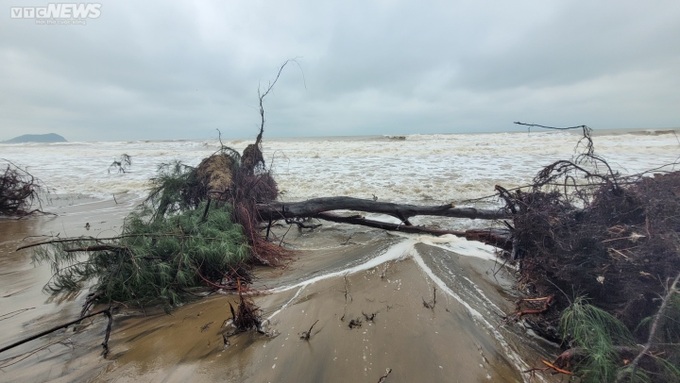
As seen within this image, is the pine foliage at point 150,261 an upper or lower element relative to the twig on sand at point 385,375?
upper

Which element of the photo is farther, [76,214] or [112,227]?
[76,214]

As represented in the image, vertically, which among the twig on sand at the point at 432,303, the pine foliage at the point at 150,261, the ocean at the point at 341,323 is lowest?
the ocean at the point at 341,323

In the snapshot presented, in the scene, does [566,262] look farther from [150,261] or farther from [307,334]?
[150,261]

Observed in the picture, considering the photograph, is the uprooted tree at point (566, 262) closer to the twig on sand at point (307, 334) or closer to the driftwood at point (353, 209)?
the twig on sand at point (307, 334)

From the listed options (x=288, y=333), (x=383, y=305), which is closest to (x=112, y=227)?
(x=288, y=333)

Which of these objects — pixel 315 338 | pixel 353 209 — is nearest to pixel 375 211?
pixel 353 209

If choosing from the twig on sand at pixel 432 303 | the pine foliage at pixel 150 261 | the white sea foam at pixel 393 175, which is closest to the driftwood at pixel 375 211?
the pine foliage at pixel 150 261

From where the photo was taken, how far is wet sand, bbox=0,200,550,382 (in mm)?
2408

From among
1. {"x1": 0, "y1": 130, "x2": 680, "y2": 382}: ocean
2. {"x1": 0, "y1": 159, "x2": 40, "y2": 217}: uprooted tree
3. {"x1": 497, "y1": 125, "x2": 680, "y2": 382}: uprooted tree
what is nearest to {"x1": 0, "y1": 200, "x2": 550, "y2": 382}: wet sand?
{"x1": 0, "y1": 130, "x2": 680, "y2": 382}: ocean

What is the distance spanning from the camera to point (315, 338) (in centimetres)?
269

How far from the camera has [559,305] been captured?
2898 millimetres

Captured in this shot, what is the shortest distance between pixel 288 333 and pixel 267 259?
7.06 ft

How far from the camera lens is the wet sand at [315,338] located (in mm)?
2408

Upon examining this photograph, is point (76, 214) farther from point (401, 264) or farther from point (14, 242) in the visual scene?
point (401, 264)
